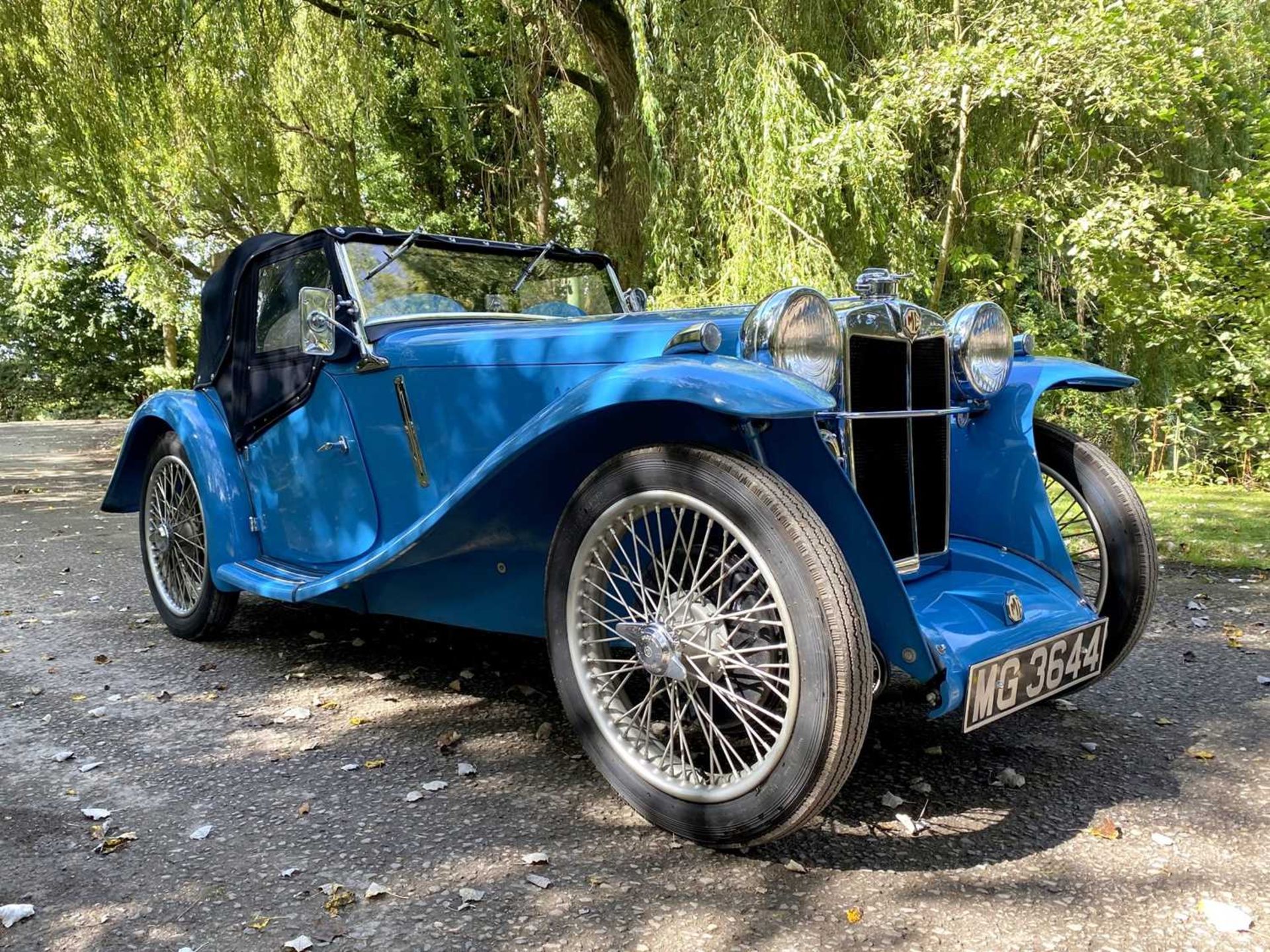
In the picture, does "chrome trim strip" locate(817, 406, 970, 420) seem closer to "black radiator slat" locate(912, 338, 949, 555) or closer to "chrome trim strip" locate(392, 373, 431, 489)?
"black radiator slat" locate(912, 338, 949, 555)

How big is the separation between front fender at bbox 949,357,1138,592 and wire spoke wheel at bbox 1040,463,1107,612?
0.09 m

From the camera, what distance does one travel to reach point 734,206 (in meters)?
7.00

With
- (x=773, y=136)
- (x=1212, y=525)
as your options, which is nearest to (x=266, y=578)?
(x=773, y=136)

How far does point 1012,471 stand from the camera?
11.3 ft

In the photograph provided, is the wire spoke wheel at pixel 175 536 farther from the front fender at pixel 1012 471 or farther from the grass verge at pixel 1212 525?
the grass verge at pixel 1212 525

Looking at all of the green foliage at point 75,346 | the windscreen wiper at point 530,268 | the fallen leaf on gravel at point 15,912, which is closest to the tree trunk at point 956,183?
the windscreen wiper at point 530,268

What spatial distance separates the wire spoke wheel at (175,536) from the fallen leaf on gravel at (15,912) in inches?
92.9

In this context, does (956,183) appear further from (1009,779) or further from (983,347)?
(1009,779)

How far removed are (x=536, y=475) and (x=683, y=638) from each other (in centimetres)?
72

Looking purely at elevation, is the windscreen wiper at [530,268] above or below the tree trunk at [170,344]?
above

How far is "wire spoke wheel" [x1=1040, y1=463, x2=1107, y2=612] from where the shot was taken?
3.44 metres

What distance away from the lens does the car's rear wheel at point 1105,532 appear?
11.0 ft

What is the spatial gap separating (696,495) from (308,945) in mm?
1357

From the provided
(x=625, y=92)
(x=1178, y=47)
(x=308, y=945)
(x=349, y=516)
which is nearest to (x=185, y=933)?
(x=308, y=945)
